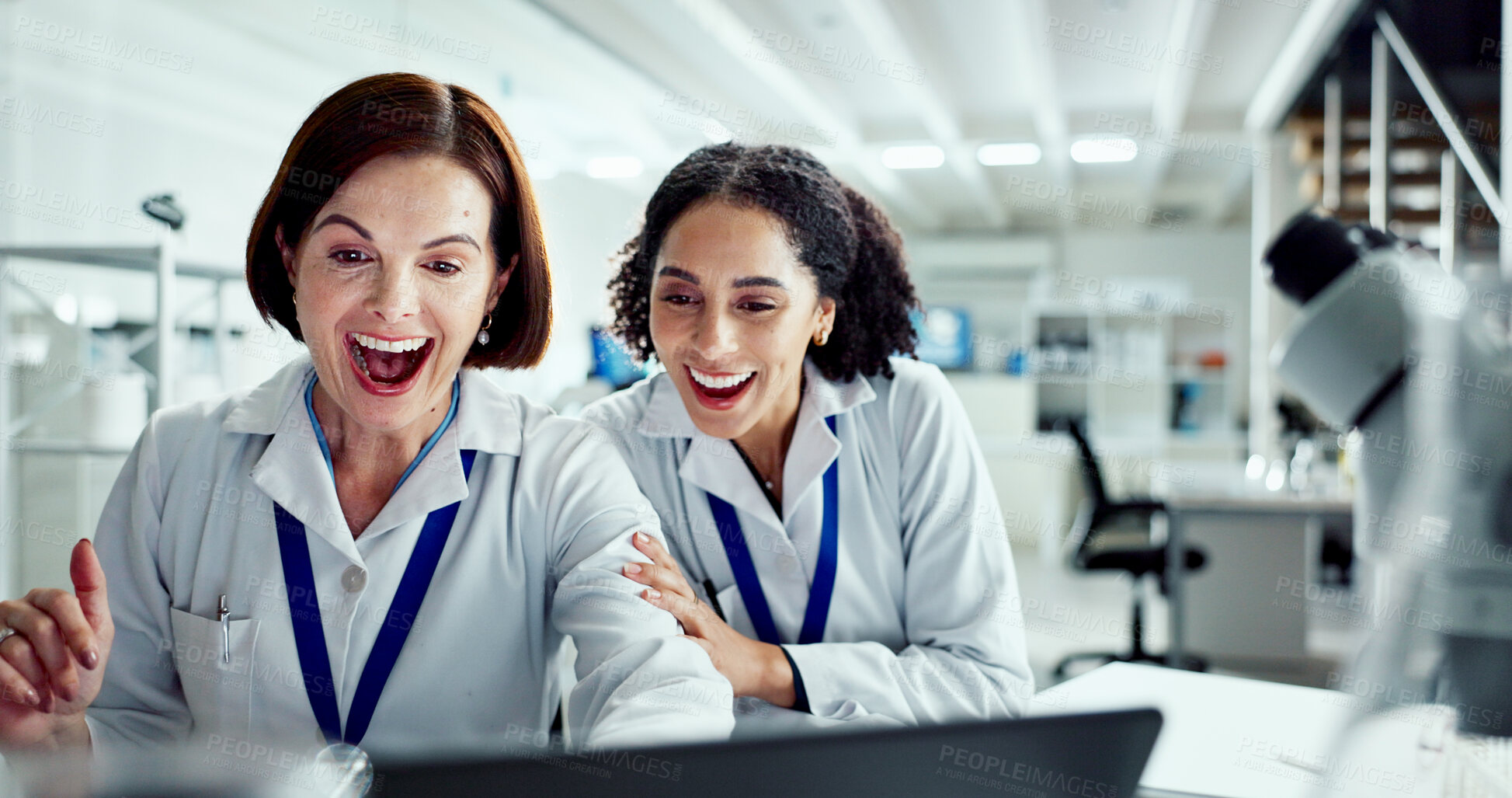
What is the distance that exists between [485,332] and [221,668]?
0.53 metres

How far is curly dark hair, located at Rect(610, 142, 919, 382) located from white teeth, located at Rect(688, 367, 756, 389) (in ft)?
0.49

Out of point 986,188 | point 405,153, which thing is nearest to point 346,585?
point 405,153

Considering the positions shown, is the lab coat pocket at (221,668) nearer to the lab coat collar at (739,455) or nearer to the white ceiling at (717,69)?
the lab coat collar at (739,455)

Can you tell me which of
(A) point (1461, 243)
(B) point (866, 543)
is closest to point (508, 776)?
(B) point (866, 543)

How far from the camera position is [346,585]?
1242 millimetres

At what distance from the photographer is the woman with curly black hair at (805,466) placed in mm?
1483

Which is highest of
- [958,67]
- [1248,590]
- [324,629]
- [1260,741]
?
[958,67]

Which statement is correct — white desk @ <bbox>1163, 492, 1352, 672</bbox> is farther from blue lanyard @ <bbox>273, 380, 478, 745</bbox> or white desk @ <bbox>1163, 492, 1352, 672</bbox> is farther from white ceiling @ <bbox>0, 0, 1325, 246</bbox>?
blue lanyard @ <bbox>273, 380, 478, 745</bbox>

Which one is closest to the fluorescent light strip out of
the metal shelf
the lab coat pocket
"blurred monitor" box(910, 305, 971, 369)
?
"blurred monitor" box(910, 305, 971, 369)

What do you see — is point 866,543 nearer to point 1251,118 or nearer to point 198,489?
point 198,489

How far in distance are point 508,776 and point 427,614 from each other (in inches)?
32.3

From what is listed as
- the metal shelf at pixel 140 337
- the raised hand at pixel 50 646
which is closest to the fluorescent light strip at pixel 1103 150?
the metal shelf at pixel 140 337

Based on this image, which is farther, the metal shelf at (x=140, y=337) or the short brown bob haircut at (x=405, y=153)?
the metal shelf at (x=140, y=337)

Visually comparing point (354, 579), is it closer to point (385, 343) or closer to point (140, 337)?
point (385, 343)
